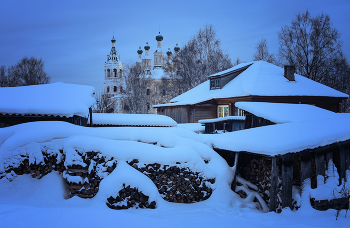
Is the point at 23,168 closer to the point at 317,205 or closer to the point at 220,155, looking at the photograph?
the point at 220,155

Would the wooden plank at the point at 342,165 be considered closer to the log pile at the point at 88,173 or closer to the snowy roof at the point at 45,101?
the log pile at the point at 88,173

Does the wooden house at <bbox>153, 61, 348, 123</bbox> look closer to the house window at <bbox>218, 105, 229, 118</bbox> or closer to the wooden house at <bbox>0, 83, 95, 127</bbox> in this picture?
the house window at <bbox>218, 105, 229, 118</bbox>

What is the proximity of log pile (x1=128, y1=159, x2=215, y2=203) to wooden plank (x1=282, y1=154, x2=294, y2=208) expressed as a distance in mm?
1800

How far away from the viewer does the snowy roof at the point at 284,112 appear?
7996mm

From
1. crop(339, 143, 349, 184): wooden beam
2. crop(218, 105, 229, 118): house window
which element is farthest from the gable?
crop(339, 143, 349, 184): wooden beam

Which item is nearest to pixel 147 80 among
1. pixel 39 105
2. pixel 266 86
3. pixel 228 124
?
pixel 266 86

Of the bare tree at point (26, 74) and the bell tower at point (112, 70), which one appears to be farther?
the bell tower at point (112, 70)

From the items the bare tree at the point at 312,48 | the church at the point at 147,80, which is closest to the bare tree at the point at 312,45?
the bare tree at the point at 312,48

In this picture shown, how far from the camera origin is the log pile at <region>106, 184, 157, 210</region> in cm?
594

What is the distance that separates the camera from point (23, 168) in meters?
6.37

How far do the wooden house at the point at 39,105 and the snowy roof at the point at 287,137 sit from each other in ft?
16.6

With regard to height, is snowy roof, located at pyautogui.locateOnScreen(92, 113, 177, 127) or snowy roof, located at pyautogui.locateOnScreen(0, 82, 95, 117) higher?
snowy roof, located at pyautogui.locateOnScreen(0, 82, 95, 117)

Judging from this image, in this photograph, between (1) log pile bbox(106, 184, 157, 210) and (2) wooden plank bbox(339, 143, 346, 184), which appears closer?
(1) log pile bbox(106, 184, 157, 210)

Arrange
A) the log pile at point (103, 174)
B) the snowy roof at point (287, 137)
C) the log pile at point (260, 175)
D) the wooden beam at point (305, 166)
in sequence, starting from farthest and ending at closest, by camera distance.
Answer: the log pile at point (260, 175), the log pile at point (103, 174), the wooden beam at point (305, 166), the snowy roof at point (287, 137)
